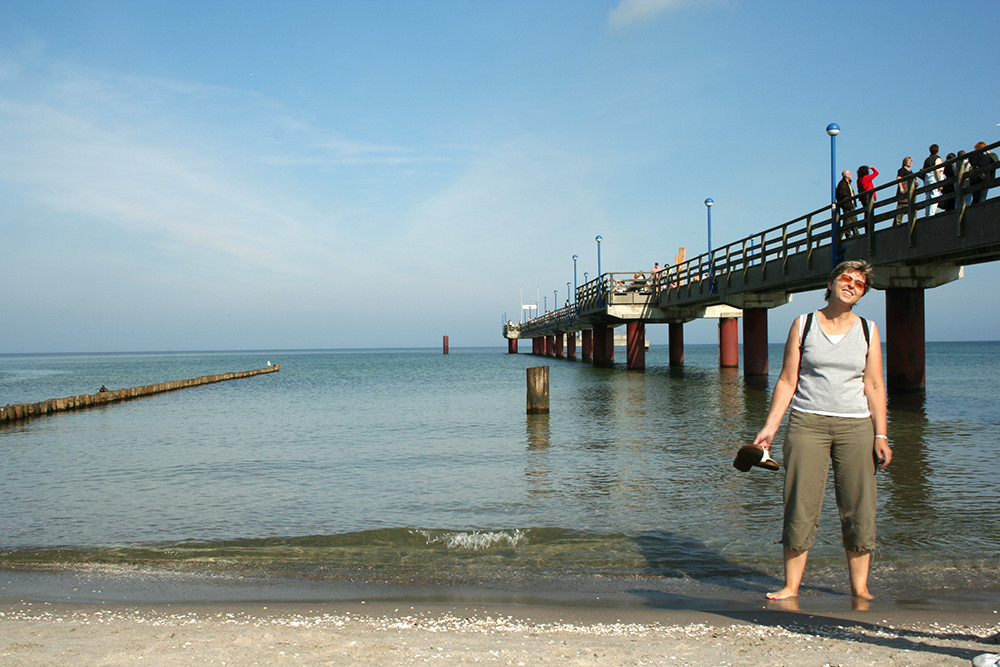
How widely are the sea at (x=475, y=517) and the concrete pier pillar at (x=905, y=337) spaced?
Answer: 3816 mm

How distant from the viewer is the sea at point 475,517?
5.65 metres

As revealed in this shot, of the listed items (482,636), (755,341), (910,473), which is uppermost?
(755,341)

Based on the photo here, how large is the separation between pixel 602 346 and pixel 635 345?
662cm

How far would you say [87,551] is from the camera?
23.1 ft

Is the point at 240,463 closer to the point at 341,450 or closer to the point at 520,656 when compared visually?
the point at 341,450

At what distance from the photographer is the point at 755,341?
110 feet

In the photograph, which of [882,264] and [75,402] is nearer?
[882,264]

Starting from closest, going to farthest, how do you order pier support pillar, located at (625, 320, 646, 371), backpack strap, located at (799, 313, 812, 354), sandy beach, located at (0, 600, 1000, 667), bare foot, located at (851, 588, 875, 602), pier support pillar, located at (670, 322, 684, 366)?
sandy beach, located at (0, 600, 1000, 667), backpack strap, located at (799, 313, 812, 354), bare foot, located at (851, 588, 875, 602), pier support pillar, located at (625, 320, 646, 371), pier support pillar, located at (670, 322, 684, 366)

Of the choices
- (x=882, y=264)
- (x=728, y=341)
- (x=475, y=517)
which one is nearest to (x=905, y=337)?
(x=882, y=264)

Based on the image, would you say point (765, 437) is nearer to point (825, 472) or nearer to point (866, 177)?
point (825, 472)

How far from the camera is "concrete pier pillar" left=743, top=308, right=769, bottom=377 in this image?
3347cm

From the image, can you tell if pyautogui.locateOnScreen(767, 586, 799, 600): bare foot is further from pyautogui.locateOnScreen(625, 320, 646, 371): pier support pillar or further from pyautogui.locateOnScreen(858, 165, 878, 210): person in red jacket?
pyautogui.locateOnScreen(625, 320, 646, 371): pier support pillar

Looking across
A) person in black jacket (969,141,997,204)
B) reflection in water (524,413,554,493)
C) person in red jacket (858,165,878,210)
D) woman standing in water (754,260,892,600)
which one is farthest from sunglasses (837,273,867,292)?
person in red jacket (858,165,878,210)

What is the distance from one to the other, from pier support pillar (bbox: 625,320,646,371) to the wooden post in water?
27.1 m
